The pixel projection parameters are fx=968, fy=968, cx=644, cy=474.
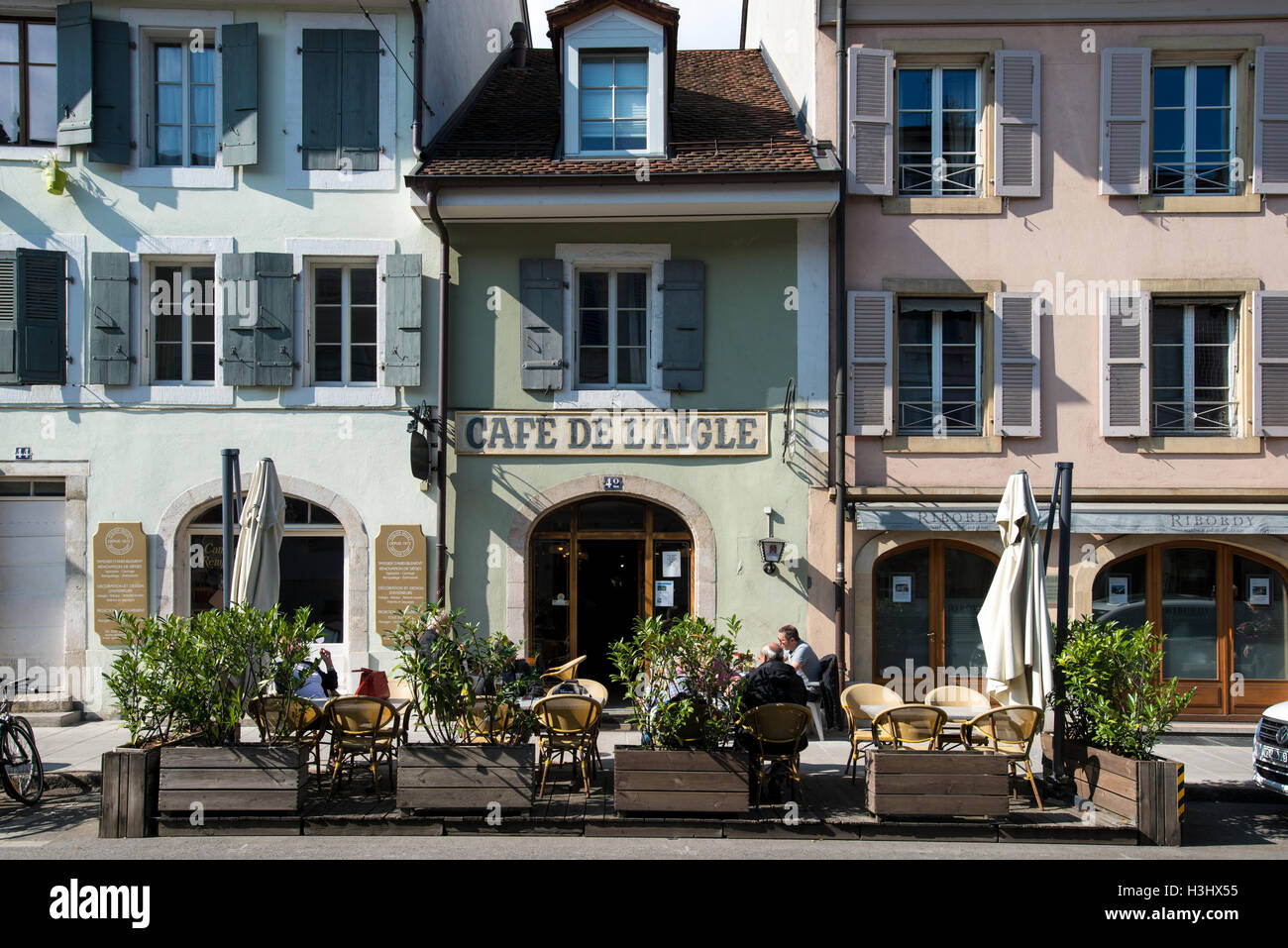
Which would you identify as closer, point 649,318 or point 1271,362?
point 1271,362

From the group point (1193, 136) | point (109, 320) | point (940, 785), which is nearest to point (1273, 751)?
point (940, 785)

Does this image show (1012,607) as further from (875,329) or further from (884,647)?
(875,329)

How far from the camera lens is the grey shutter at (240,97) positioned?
1191cm

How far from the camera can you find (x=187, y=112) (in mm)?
12125

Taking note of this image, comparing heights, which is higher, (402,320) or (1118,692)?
(402,320)

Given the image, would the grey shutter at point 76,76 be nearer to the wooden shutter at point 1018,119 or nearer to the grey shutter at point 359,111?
the grey shutter at point 359,111

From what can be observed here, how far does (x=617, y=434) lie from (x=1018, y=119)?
633 cm

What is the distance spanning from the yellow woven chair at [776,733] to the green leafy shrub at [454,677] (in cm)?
185

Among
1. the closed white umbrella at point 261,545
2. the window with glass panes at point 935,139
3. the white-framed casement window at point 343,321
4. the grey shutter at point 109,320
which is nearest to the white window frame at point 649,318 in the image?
the white-framed casement window at point 343,321

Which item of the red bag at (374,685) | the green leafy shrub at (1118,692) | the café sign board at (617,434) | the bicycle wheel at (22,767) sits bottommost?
the bicycle wheel at (22,767)

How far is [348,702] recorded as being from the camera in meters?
8.20

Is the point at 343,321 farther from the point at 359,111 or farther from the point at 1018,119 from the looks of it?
the point at 1018,119

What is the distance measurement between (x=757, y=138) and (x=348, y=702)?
8.52m

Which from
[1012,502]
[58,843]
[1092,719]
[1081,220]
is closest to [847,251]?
[1081,220]
